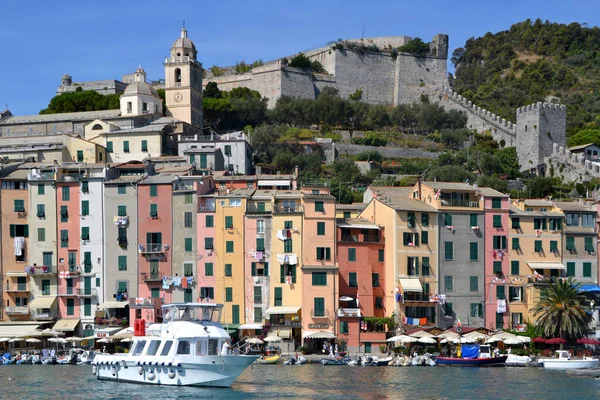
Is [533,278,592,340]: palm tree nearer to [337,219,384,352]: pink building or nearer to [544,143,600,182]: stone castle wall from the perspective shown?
[337,219,384,352]: pink building

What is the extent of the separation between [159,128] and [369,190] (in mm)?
20776

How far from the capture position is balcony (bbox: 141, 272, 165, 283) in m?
75.9

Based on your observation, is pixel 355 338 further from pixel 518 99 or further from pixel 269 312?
pixel 518 99

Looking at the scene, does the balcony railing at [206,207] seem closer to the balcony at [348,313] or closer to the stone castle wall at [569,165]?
the balcony at [348,313]

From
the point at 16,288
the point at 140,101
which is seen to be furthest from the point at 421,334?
→ the point at 140,101

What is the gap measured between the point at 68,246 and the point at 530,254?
101ft

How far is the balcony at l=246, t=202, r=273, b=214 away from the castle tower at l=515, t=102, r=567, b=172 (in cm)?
4170

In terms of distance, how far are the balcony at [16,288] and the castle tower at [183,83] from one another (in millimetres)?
34233

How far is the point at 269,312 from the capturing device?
2874 inches

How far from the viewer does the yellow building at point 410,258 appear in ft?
245

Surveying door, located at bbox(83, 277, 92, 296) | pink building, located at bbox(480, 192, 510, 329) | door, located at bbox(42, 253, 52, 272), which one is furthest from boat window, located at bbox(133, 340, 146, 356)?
pink building, located at bbox(480, 192, 510, 329)

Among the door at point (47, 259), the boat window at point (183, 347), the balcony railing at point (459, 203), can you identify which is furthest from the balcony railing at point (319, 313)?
the boat window at point (183, 347)

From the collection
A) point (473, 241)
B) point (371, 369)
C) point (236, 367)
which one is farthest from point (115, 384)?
point (473, 241)

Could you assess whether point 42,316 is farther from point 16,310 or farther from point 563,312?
point 563,312
